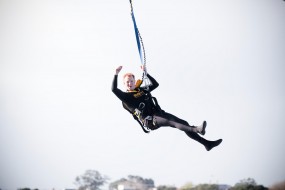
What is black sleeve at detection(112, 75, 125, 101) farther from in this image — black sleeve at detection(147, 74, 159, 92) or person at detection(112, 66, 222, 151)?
black sleeve at detection(147, 74, 159, 92)

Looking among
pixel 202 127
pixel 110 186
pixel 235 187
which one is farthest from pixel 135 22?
pixel 110 186

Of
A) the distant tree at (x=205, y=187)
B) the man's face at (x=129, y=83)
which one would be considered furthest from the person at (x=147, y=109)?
the distant tree at (x=205, y=187)

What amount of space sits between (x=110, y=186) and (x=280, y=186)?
33.7m

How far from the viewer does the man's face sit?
567 centimetres

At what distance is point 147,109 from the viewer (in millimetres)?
5492

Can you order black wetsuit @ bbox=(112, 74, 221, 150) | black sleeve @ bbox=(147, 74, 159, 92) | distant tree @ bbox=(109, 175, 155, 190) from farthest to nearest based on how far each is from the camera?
1. distant tree @ bbox=(109, 175, 155, 190)
2. black sleeve @ bbox=(147, 74, 159, 92)
3. black wetsuit @ bbox=(112, 74, 221, 150)

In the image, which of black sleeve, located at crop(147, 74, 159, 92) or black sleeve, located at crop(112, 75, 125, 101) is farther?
black sleeve, located at crop(147, 74, 159, 92)

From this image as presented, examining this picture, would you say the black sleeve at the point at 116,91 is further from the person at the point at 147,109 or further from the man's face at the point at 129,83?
the man's face at the point at 129,83

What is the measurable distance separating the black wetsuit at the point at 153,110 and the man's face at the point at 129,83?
0.10m

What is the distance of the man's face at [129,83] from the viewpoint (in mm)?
5672

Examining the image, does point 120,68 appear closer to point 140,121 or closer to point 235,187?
point 140,121

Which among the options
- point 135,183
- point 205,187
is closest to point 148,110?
point 205,187

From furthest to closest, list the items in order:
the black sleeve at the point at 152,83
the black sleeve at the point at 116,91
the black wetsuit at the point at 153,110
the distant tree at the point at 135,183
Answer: the distant tree at the point at 135,183 < the black sleeve at the point at 152,83 < the black sleeve at the point at 116,91 < the black wetsuit at the point at 153,110

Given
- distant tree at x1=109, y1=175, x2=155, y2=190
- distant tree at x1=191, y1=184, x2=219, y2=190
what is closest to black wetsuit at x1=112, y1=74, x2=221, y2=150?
distant tree at x1=191, y1=184, x2=219, y2=190
